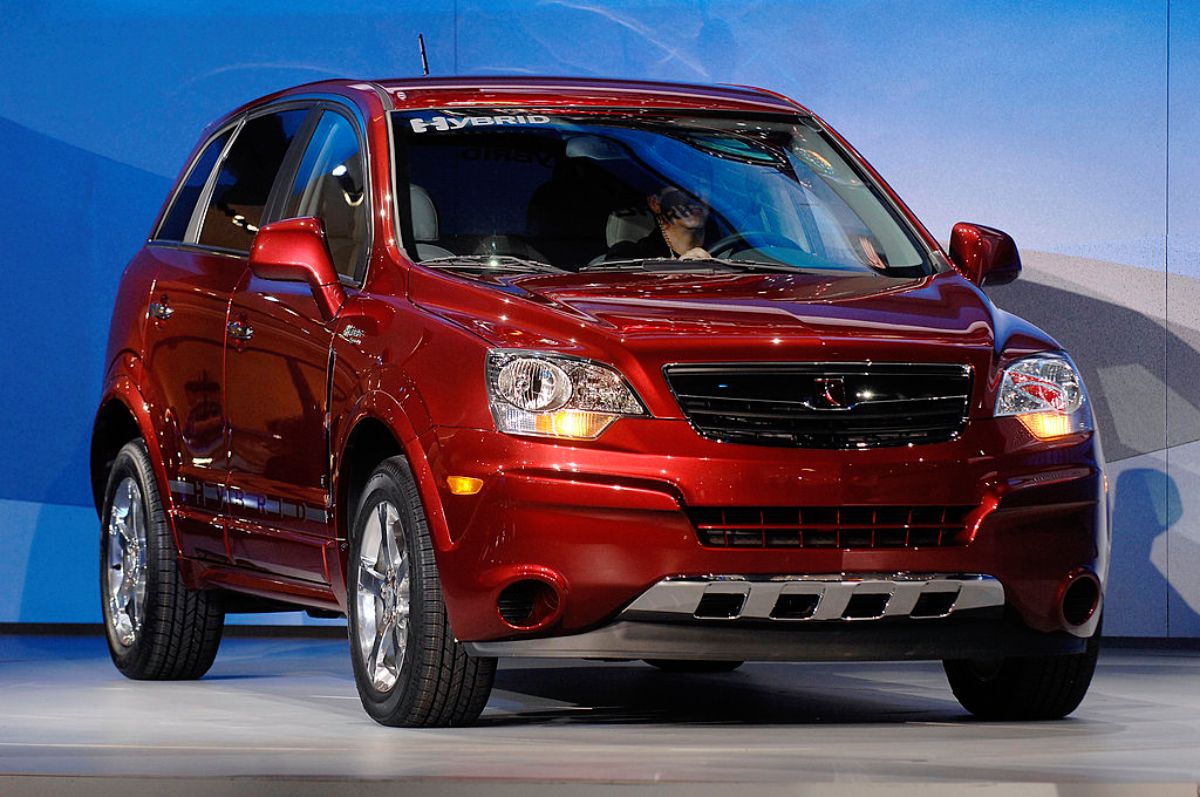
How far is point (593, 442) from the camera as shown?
588 cm

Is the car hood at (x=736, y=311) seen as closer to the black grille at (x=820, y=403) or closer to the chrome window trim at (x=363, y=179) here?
the black grille at (x=820, y=403)

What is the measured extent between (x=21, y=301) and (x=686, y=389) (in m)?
6.09

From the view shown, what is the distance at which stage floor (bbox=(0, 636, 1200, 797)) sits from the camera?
5207mm

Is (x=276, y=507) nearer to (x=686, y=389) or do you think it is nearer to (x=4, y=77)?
(x=686, y=389)

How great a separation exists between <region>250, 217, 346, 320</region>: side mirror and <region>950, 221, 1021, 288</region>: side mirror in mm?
1875

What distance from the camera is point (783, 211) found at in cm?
741

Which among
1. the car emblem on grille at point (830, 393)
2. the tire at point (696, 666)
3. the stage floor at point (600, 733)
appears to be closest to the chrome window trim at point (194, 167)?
the stage floor at point (600, 733)

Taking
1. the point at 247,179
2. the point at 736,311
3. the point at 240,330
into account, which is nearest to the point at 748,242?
the point at 736,311

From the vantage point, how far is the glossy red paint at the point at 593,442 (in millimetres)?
5875

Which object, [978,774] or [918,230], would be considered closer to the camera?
[978,774]

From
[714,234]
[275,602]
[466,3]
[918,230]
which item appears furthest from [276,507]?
[466,3]

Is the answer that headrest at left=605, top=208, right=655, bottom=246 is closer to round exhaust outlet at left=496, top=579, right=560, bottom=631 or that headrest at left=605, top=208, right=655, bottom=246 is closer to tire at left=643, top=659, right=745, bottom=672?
round exhaust outlet at left=496, top=579, right=560, bottom=631

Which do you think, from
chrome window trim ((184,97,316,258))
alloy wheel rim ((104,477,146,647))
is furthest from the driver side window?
alloy wheel rim ((104,477,146,647))

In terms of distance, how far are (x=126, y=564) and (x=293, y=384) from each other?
1.93 metres
